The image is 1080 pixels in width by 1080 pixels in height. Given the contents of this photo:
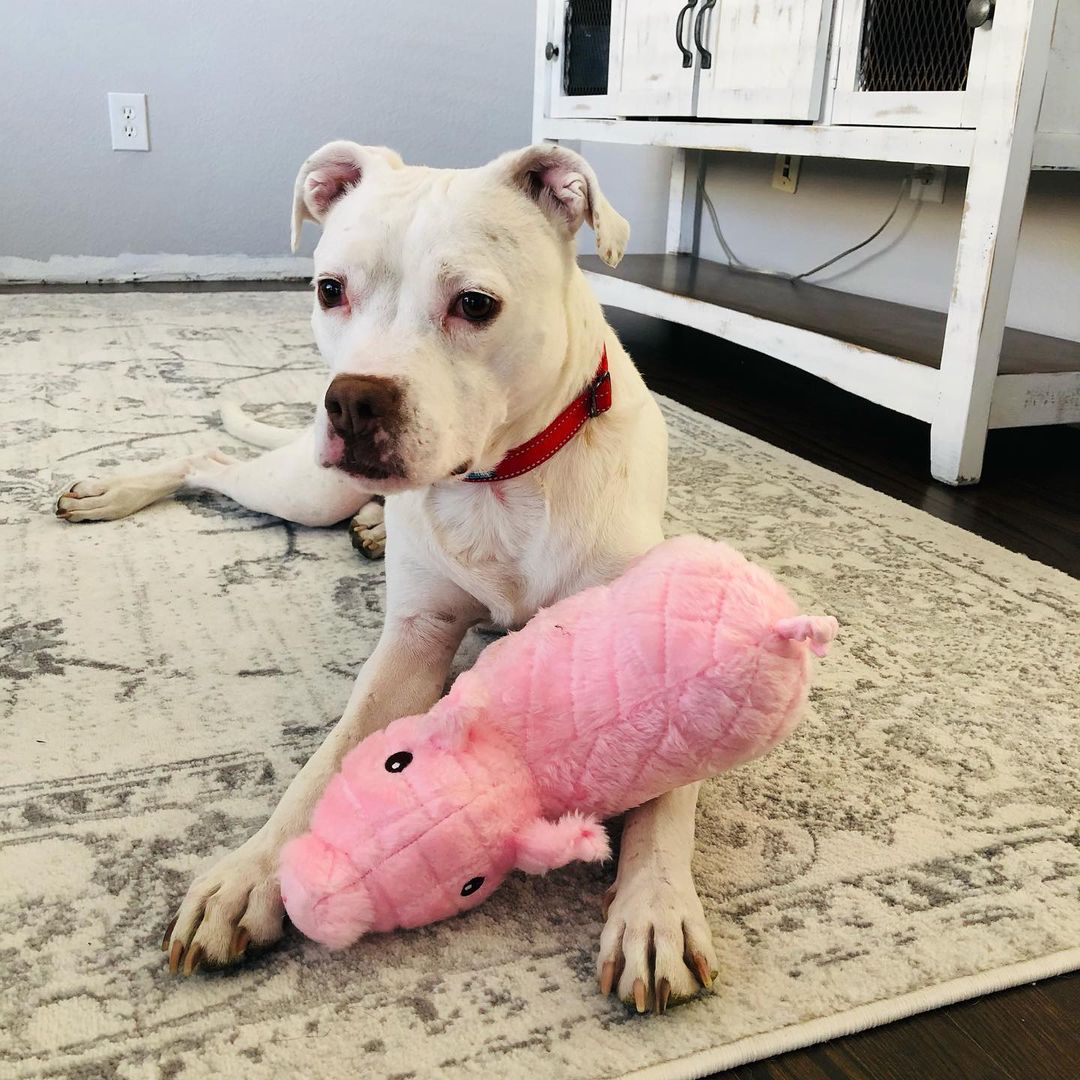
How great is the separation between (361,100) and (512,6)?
0.80 metres

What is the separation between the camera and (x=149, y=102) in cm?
435

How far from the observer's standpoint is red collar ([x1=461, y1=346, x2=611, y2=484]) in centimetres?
123

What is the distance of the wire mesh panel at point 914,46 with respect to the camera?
218cm

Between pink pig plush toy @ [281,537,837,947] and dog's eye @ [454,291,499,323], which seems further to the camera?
dog's eye @ [454,291,499,323]

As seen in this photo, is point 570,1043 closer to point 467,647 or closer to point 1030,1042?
point 1030,1042

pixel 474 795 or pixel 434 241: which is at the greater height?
pixel 434 241

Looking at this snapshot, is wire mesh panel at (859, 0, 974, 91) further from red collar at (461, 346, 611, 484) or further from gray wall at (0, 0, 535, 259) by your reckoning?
gray wall at (0, 0, 535, 259)

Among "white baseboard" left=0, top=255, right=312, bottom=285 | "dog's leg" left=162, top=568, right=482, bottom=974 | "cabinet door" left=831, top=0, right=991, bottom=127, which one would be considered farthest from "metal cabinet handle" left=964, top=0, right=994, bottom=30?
"white baseboard" left=0, top=255, right=312, bottom=285

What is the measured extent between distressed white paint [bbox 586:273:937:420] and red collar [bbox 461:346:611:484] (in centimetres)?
127

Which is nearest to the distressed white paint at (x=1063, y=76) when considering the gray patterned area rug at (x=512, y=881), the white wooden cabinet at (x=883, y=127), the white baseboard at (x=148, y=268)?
the white wooden cabinet at (x=883, y=127)

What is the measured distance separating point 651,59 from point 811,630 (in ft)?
8.99

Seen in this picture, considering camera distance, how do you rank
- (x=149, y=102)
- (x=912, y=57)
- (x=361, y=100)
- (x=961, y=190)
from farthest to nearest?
(x=361, y=100)
(x=149, y=102)
(x=961, y=190)
(x=912, y=57)

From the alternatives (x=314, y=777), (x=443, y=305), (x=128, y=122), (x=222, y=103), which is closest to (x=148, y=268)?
(x=128, y=122)

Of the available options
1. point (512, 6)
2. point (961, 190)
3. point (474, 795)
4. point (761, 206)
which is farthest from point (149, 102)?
point (474, 795)
